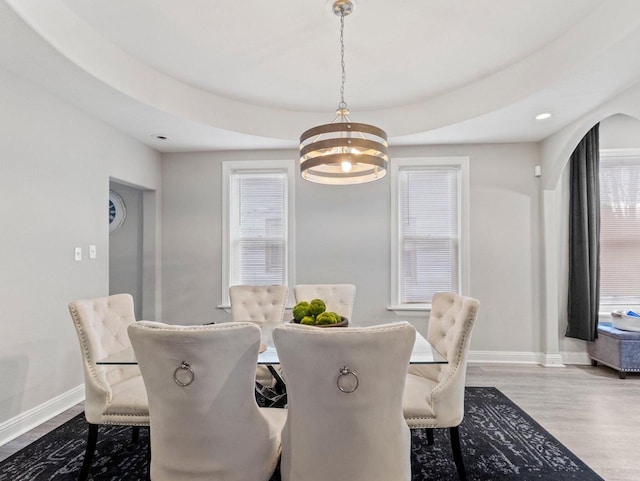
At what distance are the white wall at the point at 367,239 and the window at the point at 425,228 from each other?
12 centimetres

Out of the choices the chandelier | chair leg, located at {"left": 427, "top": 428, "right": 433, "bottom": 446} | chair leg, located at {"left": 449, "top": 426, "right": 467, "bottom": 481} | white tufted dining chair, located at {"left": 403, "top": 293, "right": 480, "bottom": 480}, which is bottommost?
chair leg, located at {"left": 427, "top": 428, "right": 433, "bottom": 446}

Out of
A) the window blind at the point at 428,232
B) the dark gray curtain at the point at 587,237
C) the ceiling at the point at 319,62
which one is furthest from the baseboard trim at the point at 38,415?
the dark gray curtain at the point at 587,237

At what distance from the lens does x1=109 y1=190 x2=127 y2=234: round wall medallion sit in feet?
15.0

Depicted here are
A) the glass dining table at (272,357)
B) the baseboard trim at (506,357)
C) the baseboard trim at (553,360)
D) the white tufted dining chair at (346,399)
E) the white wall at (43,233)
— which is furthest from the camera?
the baseboard trim at (506,357)

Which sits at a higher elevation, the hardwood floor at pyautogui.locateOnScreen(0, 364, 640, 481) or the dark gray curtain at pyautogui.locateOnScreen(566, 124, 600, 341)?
the dark gray curtain at pyautogui.locateOnScreen(566, 124, 600, 341)

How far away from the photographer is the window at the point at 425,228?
14.1ft

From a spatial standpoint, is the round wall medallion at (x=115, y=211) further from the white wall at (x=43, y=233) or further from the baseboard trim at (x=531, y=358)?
the baseboard trim at (x=531, y=358)

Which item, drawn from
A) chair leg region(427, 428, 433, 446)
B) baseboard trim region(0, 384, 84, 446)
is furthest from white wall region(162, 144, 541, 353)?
chair leg region(427, 428, 433, 446)

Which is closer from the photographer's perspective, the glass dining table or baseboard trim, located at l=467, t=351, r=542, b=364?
the glass dining table

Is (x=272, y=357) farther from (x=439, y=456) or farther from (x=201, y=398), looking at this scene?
(x=439, y=456)

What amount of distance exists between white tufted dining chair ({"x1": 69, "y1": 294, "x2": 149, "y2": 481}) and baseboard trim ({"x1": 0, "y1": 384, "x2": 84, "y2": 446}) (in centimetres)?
99

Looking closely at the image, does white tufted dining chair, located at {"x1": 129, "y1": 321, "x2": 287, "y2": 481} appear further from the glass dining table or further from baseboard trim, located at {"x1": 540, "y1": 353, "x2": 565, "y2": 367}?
baseboard trim, located at {"x1": 540, "y1": 353, "x2": 565, "y2": 367}

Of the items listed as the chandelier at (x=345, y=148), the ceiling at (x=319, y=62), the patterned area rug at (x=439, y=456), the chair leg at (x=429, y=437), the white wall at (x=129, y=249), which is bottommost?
the patterned area rug at (x=439, y=456)

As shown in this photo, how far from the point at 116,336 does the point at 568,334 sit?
442cm
